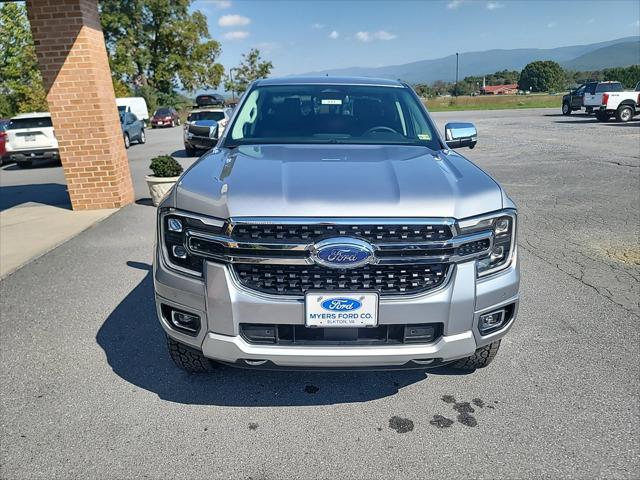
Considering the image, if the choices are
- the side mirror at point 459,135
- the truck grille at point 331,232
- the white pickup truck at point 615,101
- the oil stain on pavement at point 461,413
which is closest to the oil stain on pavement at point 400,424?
the oil stain on pavement at point 461,413

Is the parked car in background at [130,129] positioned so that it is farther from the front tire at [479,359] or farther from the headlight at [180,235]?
the front tire at [479,359]

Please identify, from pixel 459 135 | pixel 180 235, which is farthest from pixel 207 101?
pixel 180 235

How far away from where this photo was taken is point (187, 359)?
278 cm

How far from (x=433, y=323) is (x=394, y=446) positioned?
27.0 inches

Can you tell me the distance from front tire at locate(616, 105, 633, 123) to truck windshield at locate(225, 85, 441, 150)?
77.0 ft

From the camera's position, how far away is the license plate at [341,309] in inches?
85.7

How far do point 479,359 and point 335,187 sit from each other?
1.45m

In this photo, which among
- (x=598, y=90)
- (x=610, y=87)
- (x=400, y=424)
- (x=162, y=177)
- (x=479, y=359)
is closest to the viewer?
(x=400, y=424)

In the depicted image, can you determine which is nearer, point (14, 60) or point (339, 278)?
point (339, 278)

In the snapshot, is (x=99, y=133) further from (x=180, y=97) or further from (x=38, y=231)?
(x=180, y=97)

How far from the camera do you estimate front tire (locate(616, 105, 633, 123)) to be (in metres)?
22.2

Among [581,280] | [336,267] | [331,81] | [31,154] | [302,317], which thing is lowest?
[581,280]

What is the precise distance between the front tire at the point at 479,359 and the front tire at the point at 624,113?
24.6m

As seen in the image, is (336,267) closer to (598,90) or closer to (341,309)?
(341,309)
